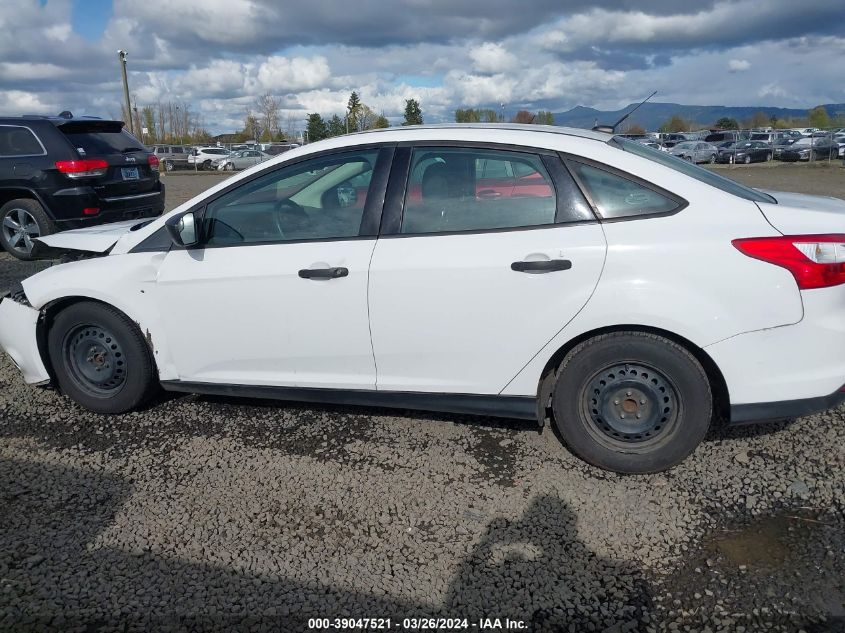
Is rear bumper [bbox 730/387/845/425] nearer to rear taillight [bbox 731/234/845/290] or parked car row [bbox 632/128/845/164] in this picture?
rear taillight [bbox 731/234/845/290]

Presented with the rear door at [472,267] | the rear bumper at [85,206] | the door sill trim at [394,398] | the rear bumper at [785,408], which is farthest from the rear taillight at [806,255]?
the rear bumper at [85,206]

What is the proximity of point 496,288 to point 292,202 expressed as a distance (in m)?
1.31

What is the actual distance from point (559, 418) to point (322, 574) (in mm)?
1423

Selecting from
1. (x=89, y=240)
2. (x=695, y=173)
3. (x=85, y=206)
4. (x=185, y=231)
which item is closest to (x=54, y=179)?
(x=85, y=206)

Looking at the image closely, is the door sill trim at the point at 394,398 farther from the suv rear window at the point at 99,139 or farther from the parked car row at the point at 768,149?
the parked car row at the point at 768,149

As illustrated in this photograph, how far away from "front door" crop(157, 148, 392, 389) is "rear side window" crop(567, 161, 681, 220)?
1.06 m

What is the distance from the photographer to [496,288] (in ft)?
10.7

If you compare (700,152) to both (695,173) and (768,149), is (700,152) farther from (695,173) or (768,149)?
(695,173)

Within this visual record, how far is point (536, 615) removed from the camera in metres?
2.48

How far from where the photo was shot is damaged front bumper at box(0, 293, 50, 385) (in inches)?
165

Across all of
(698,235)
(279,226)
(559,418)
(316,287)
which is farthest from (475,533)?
(279,226)

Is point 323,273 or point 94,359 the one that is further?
point 94,359

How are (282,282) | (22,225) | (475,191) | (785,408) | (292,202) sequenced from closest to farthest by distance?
(785,408) < (475,191) < (282,282) < (292,202) < (22,225)

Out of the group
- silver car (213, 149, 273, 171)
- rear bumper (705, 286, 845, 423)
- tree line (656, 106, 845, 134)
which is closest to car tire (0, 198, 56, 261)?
rear bumper (705, 286, 845, 423)
